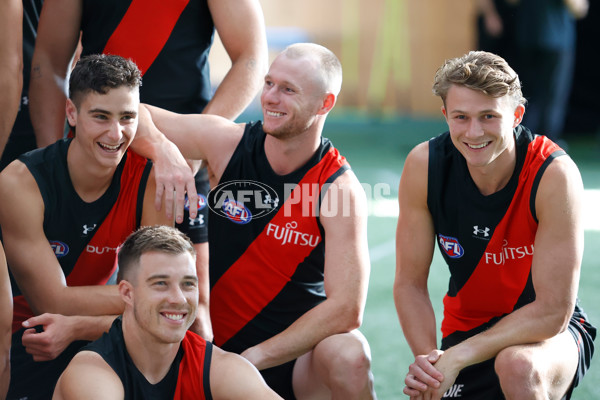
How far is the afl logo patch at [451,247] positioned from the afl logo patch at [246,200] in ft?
2.38

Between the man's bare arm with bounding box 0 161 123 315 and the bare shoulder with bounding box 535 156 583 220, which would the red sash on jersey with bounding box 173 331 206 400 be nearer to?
the man's bare arm with bounding box 0 161 123 315

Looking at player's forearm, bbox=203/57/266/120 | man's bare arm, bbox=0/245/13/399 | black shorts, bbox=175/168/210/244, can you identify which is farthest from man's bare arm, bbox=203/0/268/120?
man's bare arm, bbox=0/245/13/399

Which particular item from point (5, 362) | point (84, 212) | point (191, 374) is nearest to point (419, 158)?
point (191, 374)

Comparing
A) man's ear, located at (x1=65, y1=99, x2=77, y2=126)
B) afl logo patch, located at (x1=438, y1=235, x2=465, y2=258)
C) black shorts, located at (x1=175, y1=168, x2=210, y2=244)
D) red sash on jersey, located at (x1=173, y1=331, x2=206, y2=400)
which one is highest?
man's ear, located at (x1=65, y1=99, x2=77, y2=126)

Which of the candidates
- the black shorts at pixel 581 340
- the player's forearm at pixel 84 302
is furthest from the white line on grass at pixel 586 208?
the player's forearm at pixel 84 302

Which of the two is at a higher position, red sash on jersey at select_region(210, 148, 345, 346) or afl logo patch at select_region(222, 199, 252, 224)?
afl logo patch at select_region(222, 199, 252, 224)

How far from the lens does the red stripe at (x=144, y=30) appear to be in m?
4.01

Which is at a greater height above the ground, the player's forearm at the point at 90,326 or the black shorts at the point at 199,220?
the black shorts at the point at 199,220

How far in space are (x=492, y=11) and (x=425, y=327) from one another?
8.19 meters

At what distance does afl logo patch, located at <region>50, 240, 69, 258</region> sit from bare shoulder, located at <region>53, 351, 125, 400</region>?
758mm

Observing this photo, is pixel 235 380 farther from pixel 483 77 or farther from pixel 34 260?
pixel 483 77

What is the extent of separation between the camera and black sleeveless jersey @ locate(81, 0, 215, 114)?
13.1 ft

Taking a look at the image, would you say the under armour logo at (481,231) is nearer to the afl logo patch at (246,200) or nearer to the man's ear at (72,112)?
the afl logo patch at (246,200)

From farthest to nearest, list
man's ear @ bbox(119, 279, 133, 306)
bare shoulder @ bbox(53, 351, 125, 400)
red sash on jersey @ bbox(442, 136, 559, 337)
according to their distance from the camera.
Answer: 1. red sash on jersey @ bbox(442, 136, 559, 337)
2. man's ear @ bbox(119, 279, 133, 306)
3. bare shoulder @ bbox(53, 351, 125, 400)
